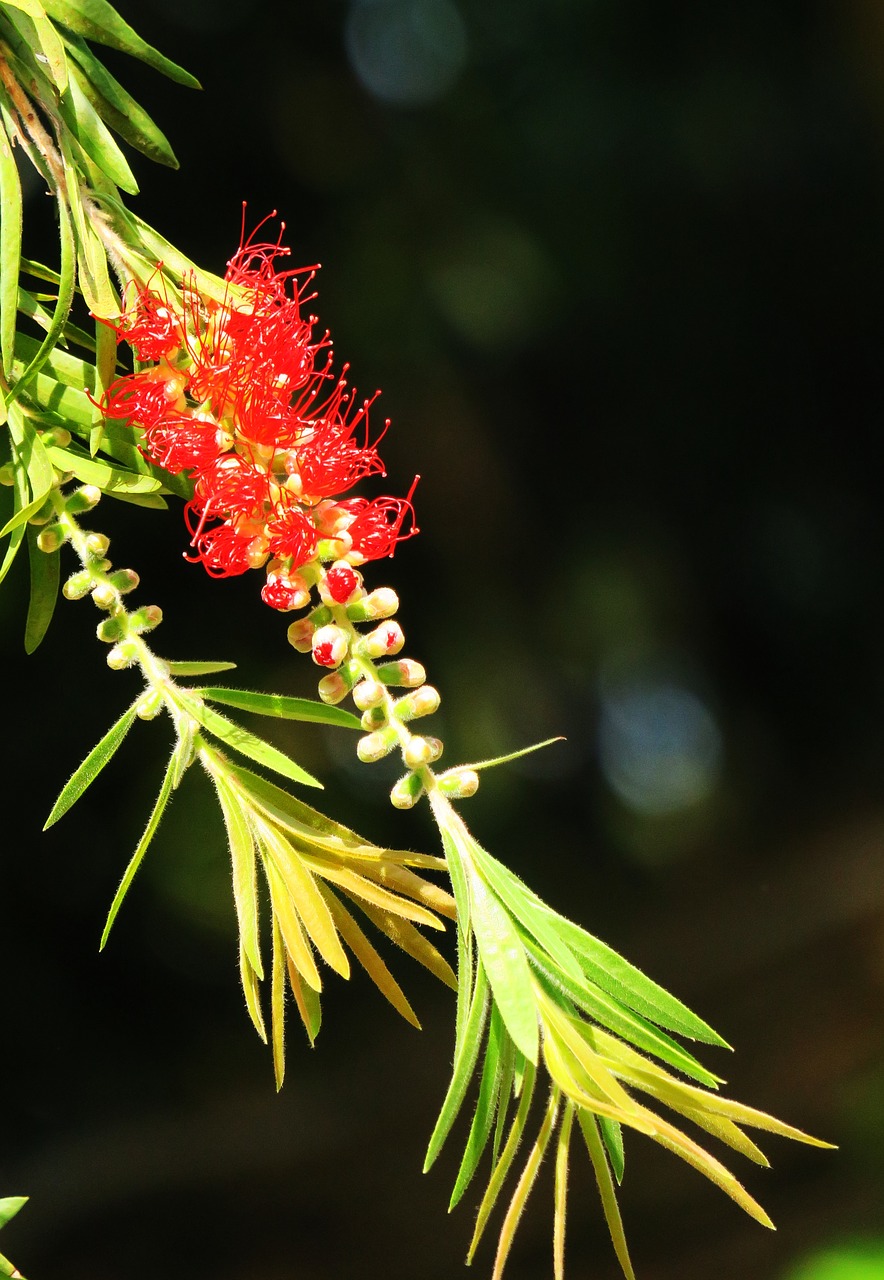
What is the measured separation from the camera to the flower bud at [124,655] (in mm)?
423

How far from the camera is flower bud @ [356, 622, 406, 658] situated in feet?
1.36

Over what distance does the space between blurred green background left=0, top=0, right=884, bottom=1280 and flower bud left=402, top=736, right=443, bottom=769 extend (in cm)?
87

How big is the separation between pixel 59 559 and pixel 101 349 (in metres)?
0.09

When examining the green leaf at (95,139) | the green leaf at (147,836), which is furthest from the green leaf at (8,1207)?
the green leaf at (95,139)

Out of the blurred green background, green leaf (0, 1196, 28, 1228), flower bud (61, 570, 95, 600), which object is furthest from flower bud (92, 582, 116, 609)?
the blurred green background

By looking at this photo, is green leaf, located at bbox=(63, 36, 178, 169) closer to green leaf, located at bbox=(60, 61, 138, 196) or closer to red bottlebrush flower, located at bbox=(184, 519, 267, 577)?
green leaf, located at bbox=(60, 61, 138, 196)


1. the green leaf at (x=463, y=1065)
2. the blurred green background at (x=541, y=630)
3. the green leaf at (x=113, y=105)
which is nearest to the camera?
the green leaf at (x=463, y=1065)

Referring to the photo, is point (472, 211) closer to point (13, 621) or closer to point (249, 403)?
point (13, 621)

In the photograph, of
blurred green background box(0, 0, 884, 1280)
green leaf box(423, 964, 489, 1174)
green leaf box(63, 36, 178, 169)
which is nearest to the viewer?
green leaf box(423, 964, 489, 1174)

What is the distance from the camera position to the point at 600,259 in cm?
165

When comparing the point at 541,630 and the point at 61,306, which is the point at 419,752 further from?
the point at 541,630

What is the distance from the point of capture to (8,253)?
0.41 meters

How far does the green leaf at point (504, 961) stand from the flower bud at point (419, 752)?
0.05m

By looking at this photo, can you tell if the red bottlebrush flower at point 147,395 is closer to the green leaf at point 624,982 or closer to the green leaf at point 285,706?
the green leaf at point 285,706
